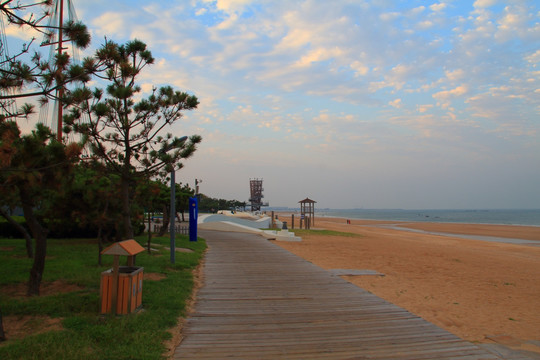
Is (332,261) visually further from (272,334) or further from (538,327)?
(272,334)

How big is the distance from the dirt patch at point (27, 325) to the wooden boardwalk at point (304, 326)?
163cm

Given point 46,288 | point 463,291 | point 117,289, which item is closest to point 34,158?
point 117,289

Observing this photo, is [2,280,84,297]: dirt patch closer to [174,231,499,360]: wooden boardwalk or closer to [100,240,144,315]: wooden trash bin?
[100,240,144,315]: wooden trash bin

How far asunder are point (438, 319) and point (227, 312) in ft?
10.2

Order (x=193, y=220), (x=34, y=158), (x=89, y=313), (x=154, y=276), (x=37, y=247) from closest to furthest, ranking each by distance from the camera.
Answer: (x=34, y=158), (x=89, y=313), (x=37, y=247), (x=154, y=276), (x=193, y=220)

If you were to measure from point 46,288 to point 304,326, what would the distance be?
14.9 ft

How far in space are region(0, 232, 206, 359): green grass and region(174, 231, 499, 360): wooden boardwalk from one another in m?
0.40

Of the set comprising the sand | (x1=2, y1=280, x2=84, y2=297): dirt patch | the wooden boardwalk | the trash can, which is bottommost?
the sand

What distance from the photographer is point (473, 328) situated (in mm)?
5301

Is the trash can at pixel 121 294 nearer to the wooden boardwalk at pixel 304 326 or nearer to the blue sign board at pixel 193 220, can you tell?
the wooden boardwalk at pixel 304 326

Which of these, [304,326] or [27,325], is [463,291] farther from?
[27,325]

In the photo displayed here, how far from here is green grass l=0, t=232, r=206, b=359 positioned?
3805mm

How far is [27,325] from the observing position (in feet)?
15.2

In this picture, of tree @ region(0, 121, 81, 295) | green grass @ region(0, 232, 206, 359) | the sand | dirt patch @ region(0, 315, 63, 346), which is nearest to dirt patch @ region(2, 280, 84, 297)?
green grass @ region(0, 232, 206, 359)
